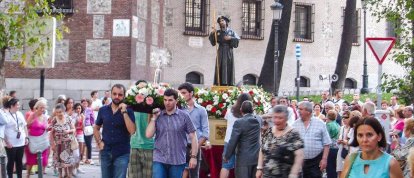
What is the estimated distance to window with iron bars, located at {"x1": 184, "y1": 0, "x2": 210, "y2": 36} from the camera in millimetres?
38031

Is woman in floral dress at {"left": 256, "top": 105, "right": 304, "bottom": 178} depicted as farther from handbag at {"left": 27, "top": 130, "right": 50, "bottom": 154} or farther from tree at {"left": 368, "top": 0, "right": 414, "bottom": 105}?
handbag at {"left": 27, "top": 130, "right": 50, "bottom": 154}

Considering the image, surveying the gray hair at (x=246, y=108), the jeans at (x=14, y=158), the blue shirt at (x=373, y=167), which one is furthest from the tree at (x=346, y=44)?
the blue shirt at (x=373, y=167)

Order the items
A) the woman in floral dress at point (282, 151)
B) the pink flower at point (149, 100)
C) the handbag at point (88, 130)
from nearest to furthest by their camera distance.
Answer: the woman in floral dress at point (282, 151), the pink flower at point (149, 100), the handbag at point (88, 130)

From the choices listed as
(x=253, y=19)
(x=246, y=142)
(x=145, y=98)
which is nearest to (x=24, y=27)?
(x=145, y=98)

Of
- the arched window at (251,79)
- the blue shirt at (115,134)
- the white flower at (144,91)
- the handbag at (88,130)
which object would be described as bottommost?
the handbag at (88,130)

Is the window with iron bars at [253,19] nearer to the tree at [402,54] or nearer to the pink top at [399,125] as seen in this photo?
the tree at [402,54]

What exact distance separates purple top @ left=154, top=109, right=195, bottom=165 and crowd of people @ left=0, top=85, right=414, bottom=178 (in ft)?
0.04

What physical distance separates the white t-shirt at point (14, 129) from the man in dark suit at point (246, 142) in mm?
4941

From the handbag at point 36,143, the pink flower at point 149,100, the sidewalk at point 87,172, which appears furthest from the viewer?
the sidewalk at point 87,172

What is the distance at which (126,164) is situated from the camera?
1338 cm

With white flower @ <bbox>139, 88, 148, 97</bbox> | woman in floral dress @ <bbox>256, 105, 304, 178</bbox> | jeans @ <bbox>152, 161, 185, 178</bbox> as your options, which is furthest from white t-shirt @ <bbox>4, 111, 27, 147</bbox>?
woman in floral dress @ <bbox>256, 105, 304, 178</bbox>

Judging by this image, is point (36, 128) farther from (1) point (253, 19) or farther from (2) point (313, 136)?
(1) point (253, 19)

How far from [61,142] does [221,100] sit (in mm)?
3275

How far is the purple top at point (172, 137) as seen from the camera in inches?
488
